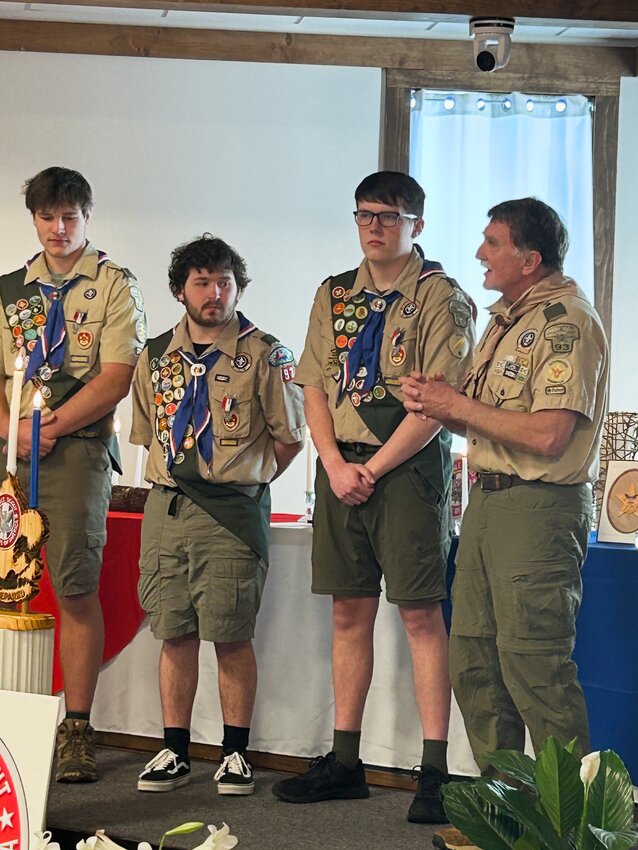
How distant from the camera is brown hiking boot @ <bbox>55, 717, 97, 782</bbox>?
10.1 ft

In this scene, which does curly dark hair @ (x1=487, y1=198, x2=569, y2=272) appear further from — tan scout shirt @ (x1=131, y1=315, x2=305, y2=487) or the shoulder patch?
tan scout shirt @ (x1=131, y1=315, x2=305, y2=487)

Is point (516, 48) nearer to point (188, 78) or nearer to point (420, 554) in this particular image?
point (188, 78)

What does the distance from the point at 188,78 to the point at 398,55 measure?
3.28ft

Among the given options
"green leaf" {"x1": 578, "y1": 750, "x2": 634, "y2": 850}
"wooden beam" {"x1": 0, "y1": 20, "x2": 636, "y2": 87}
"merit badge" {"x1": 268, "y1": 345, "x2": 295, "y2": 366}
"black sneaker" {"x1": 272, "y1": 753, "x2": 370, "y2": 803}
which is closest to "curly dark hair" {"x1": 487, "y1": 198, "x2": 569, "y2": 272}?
"merit badge" {"x1": 268, "y1": 345, "x2": 295, "y2": 366}

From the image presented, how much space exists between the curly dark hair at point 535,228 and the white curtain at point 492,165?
3012mm

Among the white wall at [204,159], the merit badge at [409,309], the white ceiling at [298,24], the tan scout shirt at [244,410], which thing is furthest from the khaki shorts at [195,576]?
the white ceiling at [298,24]

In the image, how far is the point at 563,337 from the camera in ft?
8.51

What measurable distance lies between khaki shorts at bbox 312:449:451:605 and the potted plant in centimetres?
177

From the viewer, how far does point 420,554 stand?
9.56 ft

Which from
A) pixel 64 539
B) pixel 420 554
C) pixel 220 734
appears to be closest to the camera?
pixel 420 554

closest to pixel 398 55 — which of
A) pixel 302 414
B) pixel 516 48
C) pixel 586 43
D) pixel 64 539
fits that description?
pixel 516 48

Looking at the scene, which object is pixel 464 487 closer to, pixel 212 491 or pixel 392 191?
pixel 212 491

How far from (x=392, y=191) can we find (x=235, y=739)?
57.7 inches

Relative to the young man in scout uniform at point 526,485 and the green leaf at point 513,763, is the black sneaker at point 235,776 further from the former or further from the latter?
the green leaf at point 513,763
